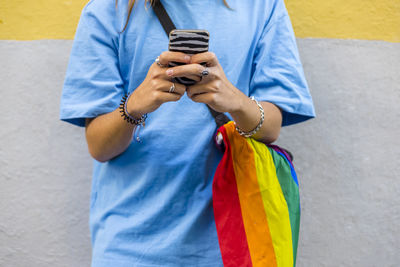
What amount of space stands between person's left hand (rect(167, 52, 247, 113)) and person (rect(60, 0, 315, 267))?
0.15 meters

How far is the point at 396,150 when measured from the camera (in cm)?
143

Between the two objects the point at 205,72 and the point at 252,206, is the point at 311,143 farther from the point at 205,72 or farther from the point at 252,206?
the point at 205,72

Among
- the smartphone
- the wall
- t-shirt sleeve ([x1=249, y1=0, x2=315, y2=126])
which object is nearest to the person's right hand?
the smartphone

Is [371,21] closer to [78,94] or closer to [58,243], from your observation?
[78,94]

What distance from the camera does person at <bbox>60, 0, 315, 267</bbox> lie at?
0.93 metres

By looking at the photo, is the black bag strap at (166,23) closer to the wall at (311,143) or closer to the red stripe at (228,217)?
the red stripe at (228,217)

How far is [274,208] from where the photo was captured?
0.88m

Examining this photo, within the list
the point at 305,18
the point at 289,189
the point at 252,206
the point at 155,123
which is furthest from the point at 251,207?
the point at 305,18

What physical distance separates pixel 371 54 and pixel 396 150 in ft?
1.25

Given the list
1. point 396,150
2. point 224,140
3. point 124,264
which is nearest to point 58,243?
point 124,264

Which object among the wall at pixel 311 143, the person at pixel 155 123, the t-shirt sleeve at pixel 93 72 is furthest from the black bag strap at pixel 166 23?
the wall at pixel 311 143

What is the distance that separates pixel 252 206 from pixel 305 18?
0.84m

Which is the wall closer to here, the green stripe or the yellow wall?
the yellow wall

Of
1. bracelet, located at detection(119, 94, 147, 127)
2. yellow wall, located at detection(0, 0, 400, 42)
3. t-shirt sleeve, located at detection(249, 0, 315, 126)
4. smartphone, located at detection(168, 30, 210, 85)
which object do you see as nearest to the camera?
smartphone, located at detection(168, 30, 210, 85)
